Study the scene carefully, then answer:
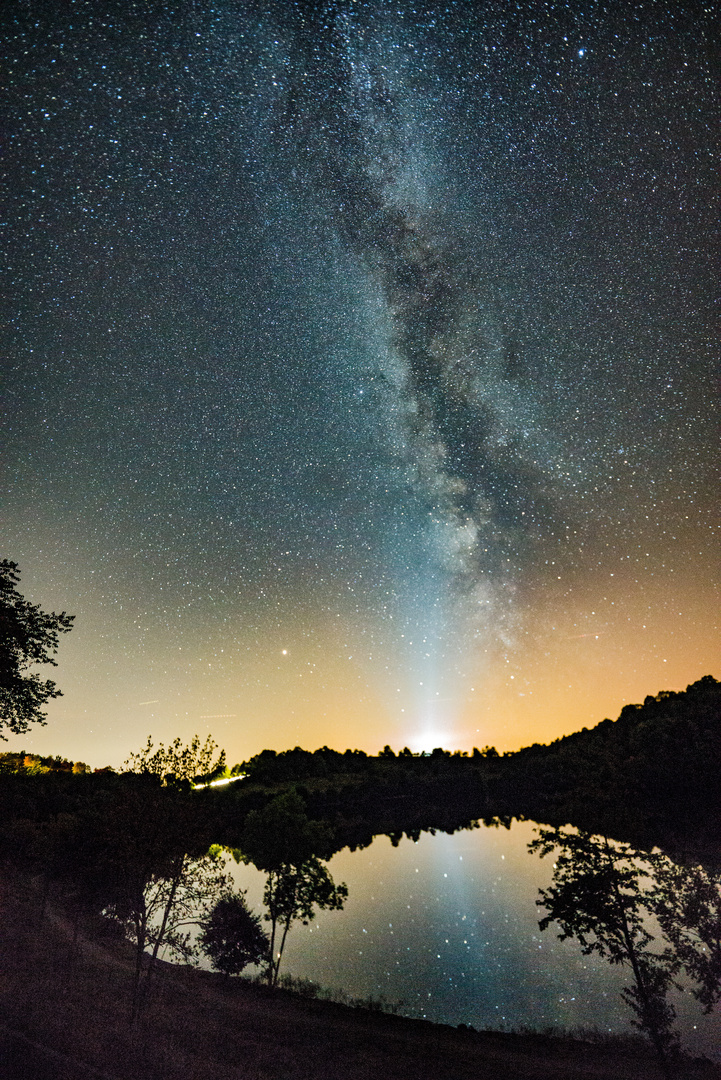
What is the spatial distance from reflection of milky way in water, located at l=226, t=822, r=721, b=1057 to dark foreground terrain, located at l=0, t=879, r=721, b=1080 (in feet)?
15.7

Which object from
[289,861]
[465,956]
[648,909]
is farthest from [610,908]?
[289,861]

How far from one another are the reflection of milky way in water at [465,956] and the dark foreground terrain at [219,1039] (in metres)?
4.77

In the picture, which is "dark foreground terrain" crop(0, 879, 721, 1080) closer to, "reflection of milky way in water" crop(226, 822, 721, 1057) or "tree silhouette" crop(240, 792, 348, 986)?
"reflection of milky way in water" crop(226, 822, 721, 1057)

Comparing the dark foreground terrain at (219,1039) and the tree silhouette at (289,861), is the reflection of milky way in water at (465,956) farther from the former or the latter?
the dark foreground terrain at (219,1039)

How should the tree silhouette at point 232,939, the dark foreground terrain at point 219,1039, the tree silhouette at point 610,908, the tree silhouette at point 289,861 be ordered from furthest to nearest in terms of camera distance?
the tree silhouette at point 289,861 → the tree silhouette at point 232,939 → the tree silhouette at point 610,908 → the dark foreground terrain at point 219,1039

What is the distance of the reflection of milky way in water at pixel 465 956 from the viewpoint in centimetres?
2691

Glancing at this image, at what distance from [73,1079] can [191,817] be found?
8.92 metres

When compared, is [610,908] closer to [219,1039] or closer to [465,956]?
[219,1039]

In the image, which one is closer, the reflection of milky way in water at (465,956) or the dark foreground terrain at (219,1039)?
the dark foreground terrain at (219,1039)

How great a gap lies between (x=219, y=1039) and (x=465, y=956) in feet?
78.7

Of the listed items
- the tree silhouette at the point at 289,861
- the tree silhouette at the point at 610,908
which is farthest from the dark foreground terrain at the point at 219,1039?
the tree silhouette at the point at 289,861

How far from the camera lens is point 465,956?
36.9m

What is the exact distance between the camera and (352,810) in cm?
14662

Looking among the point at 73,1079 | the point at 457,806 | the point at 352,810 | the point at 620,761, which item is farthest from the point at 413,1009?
the point at 457,806
